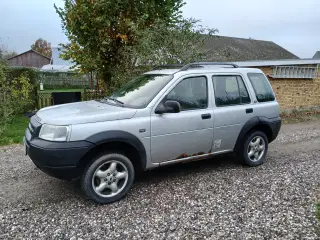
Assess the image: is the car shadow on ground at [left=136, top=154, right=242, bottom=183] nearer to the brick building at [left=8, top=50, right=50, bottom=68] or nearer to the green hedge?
the green hedge

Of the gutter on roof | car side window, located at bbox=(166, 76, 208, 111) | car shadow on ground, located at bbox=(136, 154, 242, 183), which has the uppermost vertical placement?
the gutter on roof

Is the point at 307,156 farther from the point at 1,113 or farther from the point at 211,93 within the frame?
the point at 1,113

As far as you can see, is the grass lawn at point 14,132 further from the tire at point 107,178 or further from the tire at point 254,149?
the tire at point 254,149

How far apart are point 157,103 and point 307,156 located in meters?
3.94

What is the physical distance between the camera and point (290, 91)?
12734 millimetres

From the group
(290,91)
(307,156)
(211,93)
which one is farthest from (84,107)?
(290,91)

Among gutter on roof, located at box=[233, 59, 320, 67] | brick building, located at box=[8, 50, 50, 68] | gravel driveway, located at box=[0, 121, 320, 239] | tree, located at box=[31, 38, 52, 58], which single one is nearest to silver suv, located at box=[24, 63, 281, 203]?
gravel driveway, located at box=[0, 121, 320, 239]

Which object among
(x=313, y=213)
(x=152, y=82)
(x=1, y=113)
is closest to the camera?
(x=313, y=213)

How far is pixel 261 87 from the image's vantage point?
5512 mm

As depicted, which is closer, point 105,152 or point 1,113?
point 105,152

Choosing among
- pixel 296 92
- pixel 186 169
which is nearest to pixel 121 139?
pixel 186 169

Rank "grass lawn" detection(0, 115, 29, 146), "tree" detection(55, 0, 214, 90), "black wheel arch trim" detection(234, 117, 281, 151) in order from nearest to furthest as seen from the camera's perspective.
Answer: "black wheel arch trim" detection(234, 117, 281, 151)
"grass lawn" detection(0, 115, 29, 146)
"tree" detection(55, 0, 214, 90)

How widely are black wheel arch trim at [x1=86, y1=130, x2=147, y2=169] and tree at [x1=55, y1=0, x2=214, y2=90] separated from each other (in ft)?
14.7

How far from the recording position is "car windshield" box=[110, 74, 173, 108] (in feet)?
14.4
